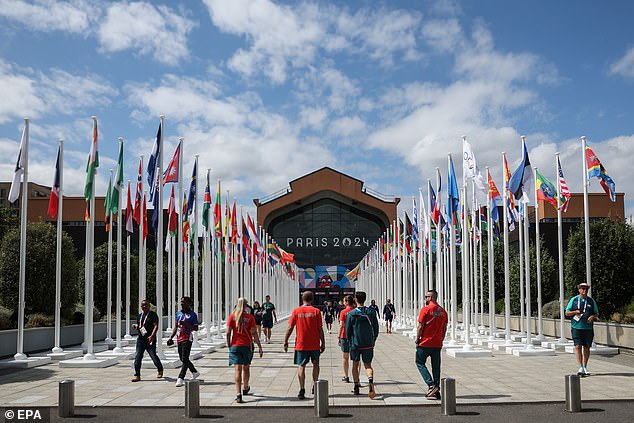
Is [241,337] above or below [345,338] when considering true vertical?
above

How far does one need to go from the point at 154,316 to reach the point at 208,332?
35.0 ft

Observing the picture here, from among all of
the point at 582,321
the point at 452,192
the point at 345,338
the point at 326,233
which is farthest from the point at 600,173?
the point at 326,233

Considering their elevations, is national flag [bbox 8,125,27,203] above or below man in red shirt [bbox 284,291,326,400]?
above

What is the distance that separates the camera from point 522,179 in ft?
71.3

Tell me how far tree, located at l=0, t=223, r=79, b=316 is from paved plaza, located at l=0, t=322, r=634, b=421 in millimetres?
9893

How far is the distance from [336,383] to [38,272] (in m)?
18.0

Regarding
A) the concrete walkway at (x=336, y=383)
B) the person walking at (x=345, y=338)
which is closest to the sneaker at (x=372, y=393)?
the concrete walkway at (x=336, y=383)

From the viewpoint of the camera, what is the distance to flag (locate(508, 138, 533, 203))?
70.8 ft

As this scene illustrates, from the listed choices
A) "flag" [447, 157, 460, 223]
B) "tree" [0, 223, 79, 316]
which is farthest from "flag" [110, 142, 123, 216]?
"flag" [447, 157, 460, 223]

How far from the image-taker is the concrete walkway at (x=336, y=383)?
11578mm

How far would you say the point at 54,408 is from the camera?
35.7 feet

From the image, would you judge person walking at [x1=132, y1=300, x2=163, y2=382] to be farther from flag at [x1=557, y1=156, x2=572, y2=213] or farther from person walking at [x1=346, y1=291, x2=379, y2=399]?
flag at [x1=557, y1=156, x2=572, y2=213]

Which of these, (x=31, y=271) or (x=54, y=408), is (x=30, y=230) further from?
(x=54, y=408)

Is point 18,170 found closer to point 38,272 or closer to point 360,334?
point 38,272
